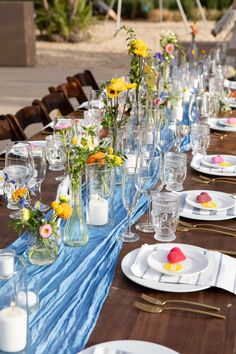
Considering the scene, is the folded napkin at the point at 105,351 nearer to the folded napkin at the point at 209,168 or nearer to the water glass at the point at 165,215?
the water glass at the point at 165,215

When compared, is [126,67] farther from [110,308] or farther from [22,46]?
[110,308]

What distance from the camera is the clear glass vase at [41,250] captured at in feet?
6.33

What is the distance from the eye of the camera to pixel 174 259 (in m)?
1.86

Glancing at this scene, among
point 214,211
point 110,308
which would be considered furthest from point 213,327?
point 214,211

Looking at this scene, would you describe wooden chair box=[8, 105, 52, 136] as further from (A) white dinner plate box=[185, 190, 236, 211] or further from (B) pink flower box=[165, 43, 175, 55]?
(A) white dinner plate box=[185, 190, 236, 211]

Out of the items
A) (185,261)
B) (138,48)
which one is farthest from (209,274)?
(138,48)

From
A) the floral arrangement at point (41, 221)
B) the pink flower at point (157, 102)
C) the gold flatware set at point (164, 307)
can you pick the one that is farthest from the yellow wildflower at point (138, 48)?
the gold flatware set at point (164, 307)

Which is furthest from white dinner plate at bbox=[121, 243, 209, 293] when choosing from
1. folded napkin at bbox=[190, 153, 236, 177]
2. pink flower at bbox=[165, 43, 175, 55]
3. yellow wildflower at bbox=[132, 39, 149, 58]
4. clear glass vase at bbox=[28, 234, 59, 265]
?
pink flower at bbox=[165, 43, 175, 55]

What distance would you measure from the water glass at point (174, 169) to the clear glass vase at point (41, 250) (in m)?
0.71

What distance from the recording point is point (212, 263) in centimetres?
187

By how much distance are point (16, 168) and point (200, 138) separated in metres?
0.92

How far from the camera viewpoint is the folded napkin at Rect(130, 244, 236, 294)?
177 cm

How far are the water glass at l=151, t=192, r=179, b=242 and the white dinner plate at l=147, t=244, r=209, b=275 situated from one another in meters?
0.11

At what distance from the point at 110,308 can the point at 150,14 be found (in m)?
16.9
